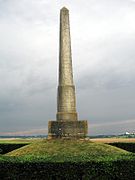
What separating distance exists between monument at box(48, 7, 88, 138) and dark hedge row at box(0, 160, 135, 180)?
9129 millimetres

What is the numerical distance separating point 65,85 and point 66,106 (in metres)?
1.47

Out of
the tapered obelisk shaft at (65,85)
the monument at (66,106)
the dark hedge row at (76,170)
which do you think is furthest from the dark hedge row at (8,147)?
the dark hedge row at (76,170)

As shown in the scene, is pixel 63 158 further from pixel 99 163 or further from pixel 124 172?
pixel 124 172

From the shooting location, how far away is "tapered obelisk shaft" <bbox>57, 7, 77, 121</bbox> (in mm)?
24719

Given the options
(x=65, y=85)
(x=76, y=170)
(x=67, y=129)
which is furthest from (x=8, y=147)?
(x=76, y=170)

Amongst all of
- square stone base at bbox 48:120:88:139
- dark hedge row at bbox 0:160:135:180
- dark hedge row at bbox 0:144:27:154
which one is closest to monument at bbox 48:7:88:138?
square stone base at bbox 48:120:88:139

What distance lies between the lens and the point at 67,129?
24.5 meters

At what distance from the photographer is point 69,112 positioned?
24734 millimetres

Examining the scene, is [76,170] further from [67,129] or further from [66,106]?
[66,106]

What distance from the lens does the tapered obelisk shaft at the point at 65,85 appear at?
24719 mm

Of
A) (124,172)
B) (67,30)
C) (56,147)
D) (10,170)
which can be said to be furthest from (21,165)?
(67,30)

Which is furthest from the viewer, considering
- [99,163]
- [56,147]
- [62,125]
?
[62,125]

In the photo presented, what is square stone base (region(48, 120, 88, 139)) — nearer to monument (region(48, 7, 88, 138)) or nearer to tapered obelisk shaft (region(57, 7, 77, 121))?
monument (region(48, 7, 88, 138))

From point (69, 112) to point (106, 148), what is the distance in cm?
365
